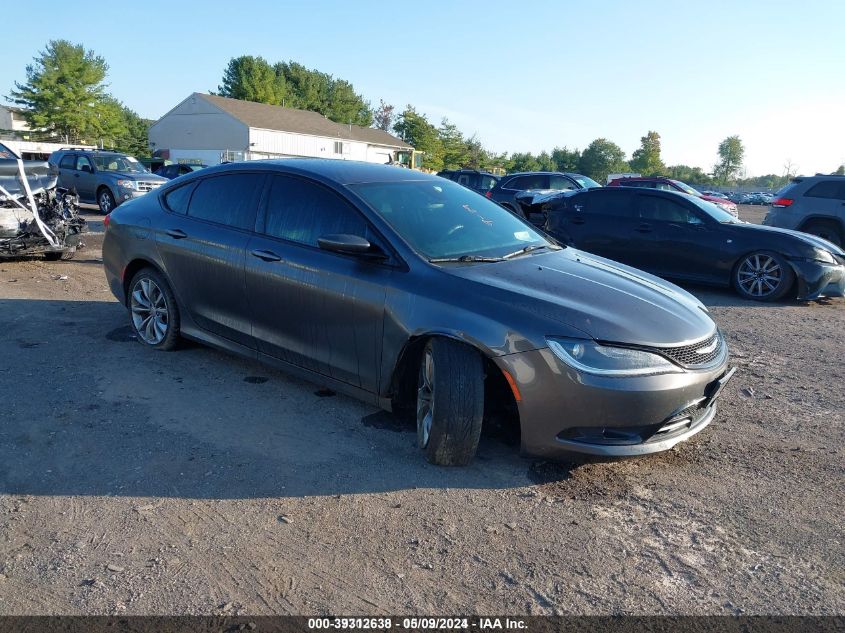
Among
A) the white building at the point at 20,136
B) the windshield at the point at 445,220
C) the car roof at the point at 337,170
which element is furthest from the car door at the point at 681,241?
the white building at the point at 20,136

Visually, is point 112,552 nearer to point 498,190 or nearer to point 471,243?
point 471,243

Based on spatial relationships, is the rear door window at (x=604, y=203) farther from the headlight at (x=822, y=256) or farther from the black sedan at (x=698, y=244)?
the headlight at (x=822, y=256)

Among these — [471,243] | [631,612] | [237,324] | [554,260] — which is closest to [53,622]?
[631,612]

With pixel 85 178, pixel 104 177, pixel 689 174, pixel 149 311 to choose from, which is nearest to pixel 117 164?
pixel 104 177

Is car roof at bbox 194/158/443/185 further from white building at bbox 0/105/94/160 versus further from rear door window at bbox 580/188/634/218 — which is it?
white building at bbox 0/105/94/160

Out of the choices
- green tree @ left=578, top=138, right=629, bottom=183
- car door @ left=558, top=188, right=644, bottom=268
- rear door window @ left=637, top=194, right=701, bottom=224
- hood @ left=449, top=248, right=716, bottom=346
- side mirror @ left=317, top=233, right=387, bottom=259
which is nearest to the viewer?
hood @ left=449, top=248, right=716, bottom=346

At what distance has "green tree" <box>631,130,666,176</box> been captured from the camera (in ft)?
272

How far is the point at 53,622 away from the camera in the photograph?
242 cm

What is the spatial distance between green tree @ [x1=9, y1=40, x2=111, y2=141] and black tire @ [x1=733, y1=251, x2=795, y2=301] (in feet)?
203

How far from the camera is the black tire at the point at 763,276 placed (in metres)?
8.92

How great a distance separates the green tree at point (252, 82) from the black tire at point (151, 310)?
75790 millimetres

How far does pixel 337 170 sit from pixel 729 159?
107 m

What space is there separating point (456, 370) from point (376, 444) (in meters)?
0.83

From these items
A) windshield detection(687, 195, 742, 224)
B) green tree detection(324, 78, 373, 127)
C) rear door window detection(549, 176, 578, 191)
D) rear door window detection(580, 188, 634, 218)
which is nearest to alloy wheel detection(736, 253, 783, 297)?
windshield detection(687, 195, 742, 224)
